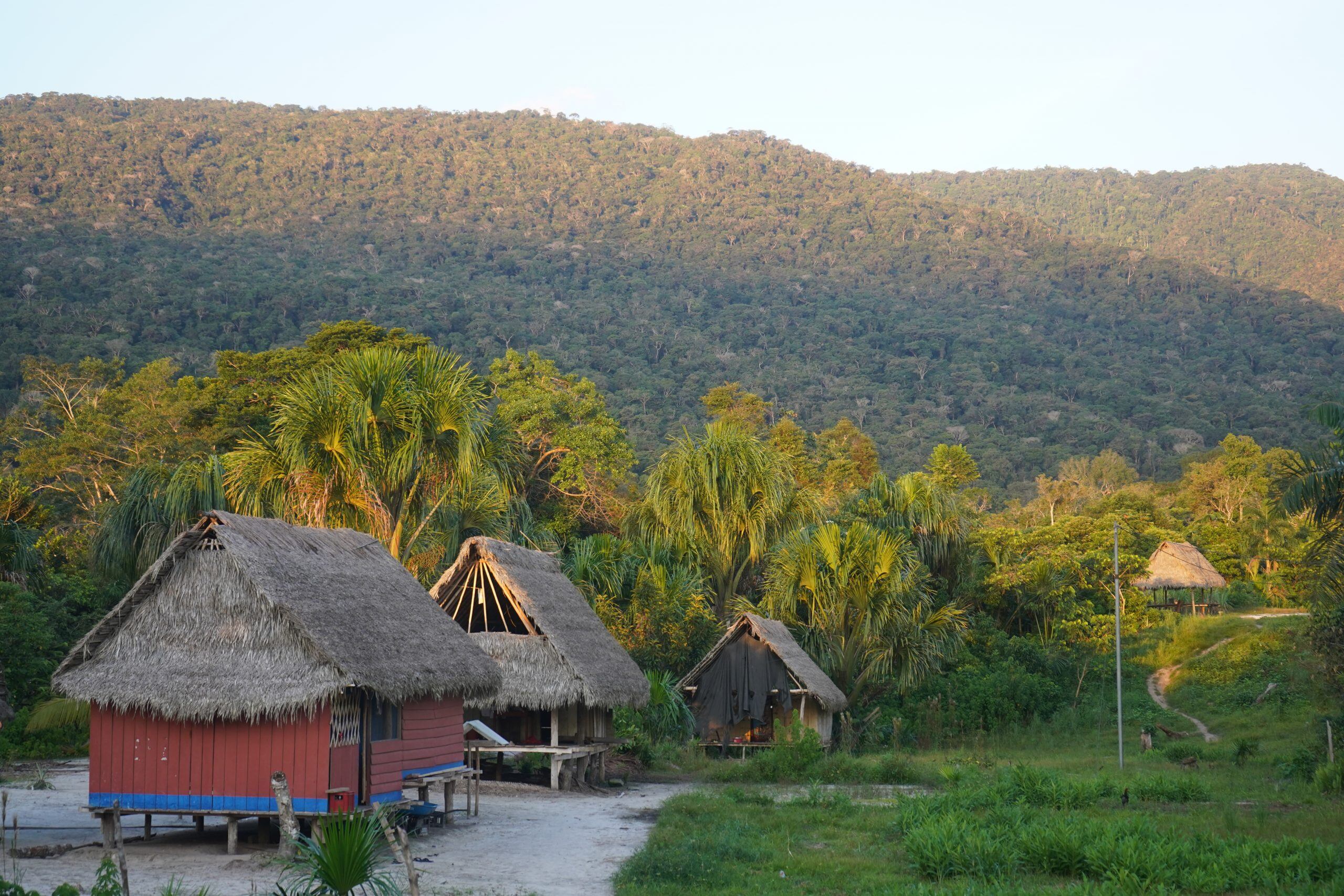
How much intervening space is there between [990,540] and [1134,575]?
210 inches

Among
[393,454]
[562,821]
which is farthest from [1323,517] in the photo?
[393,454]

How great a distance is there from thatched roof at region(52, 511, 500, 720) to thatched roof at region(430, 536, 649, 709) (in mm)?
5764

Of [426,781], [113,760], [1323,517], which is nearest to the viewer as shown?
Answer: [113,760]

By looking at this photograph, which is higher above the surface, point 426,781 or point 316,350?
point 316,350

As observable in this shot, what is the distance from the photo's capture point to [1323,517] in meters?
18.7

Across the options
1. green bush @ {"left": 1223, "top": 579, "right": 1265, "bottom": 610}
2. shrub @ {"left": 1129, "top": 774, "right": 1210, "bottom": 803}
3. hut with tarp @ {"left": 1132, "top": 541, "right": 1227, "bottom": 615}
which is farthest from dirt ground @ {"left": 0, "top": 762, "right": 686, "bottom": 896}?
green bush @ {"left": 1223, "top": 579, "right": 1265, "bottom": 610}

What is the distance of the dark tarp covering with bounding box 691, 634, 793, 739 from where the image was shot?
2989cm

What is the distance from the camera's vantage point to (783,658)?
95.3 ft

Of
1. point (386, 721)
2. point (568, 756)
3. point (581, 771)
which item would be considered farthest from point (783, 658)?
point (386, 721)

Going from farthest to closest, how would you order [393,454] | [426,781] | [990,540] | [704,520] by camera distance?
[990,540], [704,520], [393,454], [426,781]

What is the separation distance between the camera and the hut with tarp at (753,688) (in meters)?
29.8

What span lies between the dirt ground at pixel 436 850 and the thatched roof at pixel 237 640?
5.72 feet

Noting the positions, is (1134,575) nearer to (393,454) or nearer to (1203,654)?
(1203,654)

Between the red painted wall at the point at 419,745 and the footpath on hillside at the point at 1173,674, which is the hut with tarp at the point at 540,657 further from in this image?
the footpath on hillside at the point at 1173,674
